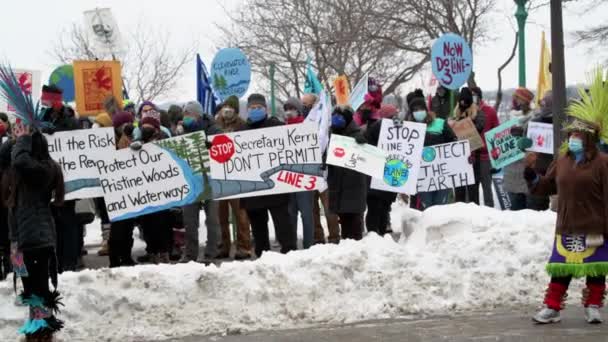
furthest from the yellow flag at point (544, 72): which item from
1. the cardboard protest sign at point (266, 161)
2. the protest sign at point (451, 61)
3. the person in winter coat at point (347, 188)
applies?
the cardboard protest sign at point (266, 161)

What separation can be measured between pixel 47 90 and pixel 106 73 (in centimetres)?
318

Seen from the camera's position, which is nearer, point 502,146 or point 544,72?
point 502,146

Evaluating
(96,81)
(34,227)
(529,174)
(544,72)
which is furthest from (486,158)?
(34,227)

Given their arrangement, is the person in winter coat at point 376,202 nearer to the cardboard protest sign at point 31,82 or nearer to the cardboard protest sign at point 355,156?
the cardboard protest sign at point 355,156

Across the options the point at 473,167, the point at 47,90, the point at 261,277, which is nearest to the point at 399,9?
the point at 473,167

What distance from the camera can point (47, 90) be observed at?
11555mm

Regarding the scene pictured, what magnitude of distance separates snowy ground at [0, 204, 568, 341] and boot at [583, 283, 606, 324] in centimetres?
96

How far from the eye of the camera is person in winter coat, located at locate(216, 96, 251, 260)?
1246 centimetres

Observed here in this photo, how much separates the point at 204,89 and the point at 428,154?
353cm

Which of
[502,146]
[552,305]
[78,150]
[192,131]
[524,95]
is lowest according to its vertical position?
[552,305]

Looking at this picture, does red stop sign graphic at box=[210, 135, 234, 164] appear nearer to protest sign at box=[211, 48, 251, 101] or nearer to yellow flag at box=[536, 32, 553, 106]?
protest sign at box=[211, 48, 251, 101]

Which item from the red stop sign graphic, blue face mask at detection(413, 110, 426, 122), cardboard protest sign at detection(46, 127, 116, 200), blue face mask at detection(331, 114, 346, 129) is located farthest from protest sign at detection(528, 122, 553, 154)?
cardboard protest sign at detection(46, 127, 116, 200)

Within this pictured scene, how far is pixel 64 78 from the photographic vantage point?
57.7 ft

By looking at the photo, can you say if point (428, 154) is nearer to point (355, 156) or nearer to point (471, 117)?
point (471, 117)
